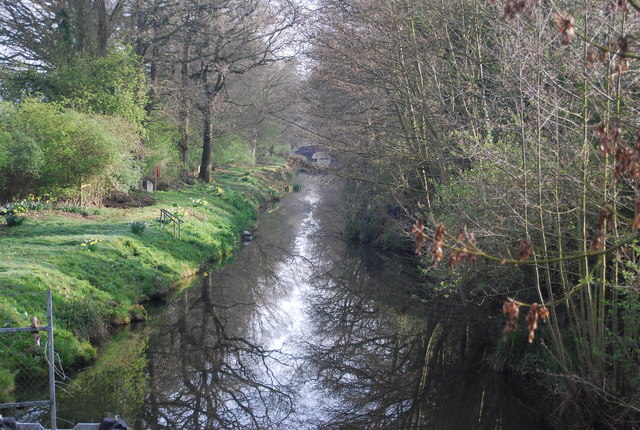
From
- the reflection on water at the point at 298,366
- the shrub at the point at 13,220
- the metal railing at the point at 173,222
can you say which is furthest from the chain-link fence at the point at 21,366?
the metal railing at the point at 173,222

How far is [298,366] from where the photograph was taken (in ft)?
43.1

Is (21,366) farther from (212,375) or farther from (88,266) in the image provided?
(88,266)

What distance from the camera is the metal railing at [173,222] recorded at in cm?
2103

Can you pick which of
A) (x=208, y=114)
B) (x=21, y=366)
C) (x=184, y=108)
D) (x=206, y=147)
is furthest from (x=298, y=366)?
(x=206, y=147)

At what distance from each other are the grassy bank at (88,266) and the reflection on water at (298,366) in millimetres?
802

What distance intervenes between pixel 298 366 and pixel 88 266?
6186mm

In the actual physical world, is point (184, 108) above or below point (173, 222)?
above

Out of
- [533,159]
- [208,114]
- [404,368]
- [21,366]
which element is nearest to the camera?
[533,159]

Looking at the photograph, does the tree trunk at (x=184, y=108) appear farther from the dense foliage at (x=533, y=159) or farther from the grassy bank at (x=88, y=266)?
the dense foliage at (x=533, y=159)

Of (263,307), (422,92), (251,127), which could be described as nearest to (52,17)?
(251,127)

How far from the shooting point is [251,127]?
40.2m

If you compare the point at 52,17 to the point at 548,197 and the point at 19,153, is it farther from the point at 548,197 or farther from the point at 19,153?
the point at 548,197

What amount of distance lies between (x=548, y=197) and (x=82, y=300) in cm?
1002

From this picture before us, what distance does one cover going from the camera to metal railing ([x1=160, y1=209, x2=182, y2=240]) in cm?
2103
